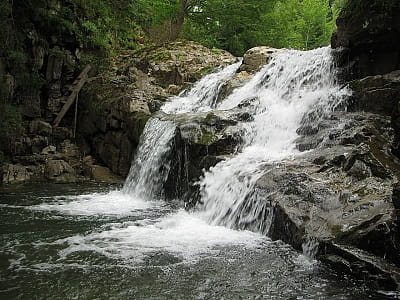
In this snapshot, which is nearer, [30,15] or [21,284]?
[21,284]

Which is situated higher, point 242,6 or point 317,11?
point 317,11

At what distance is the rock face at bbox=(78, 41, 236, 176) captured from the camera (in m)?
13.5

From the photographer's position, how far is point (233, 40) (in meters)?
21.1

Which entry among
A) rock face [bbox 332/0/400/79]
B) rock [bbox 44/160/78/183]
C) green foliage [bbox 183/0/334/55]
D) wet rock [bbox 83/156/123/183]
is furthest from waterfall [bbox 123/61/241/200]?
green foliage [bbox 183/0/334/55]

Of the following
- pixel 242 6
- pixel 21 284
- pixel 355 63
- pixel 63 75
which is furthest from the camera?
pixel 242 6

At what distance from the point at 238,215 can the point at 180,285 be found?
268cm

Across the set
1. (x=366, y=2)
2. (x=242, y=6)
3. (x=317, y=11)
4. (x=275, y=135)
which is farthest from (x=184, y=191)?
(x=317, y=11)

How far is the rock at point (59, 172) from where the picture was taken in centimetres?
1239

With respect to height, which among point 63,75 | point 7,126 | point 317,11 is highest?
point 317,11

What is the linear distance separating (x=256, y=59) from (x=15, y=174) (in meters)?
8.15

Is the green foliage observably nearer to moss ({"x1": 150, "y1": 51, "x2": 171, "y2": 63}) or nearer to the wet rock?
moss ({"x1": 150, "y1": 51, "x2": 171, "y2": 63})

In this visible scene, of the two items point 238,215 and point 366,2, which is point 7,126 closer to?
point 238,215

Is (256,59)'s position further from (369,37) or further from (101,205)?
(101,205)

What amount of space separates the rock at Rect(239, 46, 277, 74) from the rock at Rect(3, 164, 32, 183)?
7.38 m
